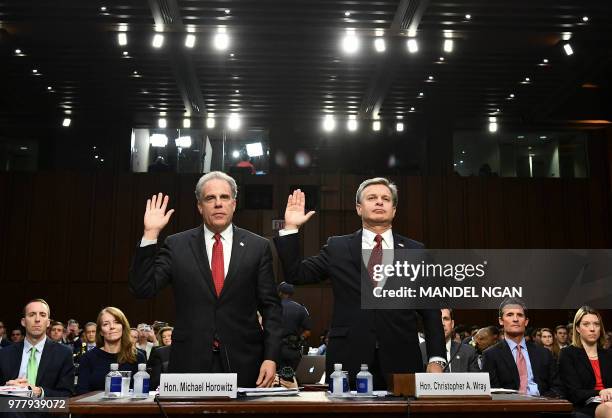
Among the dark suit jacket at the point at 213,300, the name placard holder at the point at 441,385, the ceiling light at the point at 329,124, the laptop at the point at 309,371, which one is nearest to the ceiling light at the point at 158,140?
the ceiling light at the point at 329,124

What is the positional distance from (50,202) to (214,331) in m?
11.9

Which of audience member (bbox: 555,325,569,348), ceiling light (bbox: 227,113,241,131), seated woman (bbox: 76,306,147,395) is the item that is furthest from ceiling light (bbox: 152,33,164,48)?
audience member (bbox: 555,325,569,348)

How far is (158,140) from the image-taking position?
534 inches

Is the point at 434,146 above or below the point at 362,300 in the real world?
above

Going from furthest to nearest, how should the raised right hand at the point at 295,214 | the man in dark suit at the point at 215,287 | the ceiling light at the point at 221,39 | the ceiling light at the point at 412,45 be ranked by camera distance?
the ceiling light at the point at 412,45, the ceiling light at the point at 221,39, the raised right hand at the point at 295,214, the man in dark suit at the point at 215,287

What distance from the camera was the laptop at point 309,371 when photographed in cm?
474

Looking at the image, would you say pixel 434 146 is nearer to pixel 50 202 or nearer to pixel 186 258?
pixel 50 202

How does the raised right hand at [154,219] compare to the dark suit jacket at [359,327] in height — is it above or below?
above

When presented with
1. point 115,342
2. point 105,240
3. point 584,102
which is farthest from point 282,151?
point 115,342

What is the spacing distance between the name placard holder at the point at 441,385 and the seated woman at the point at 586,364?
252cm

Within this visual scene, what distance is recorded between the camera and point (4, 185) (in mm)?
13164

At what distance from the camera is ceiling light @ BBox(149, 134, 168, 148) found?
13.5m

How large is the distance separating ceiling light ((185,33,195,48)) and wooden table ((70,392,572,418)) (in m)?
8.25

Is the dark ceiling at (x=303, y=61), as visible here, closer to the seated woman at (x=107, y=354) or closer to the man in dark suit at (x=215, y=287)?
the seated woman at (x=107, y=354)
